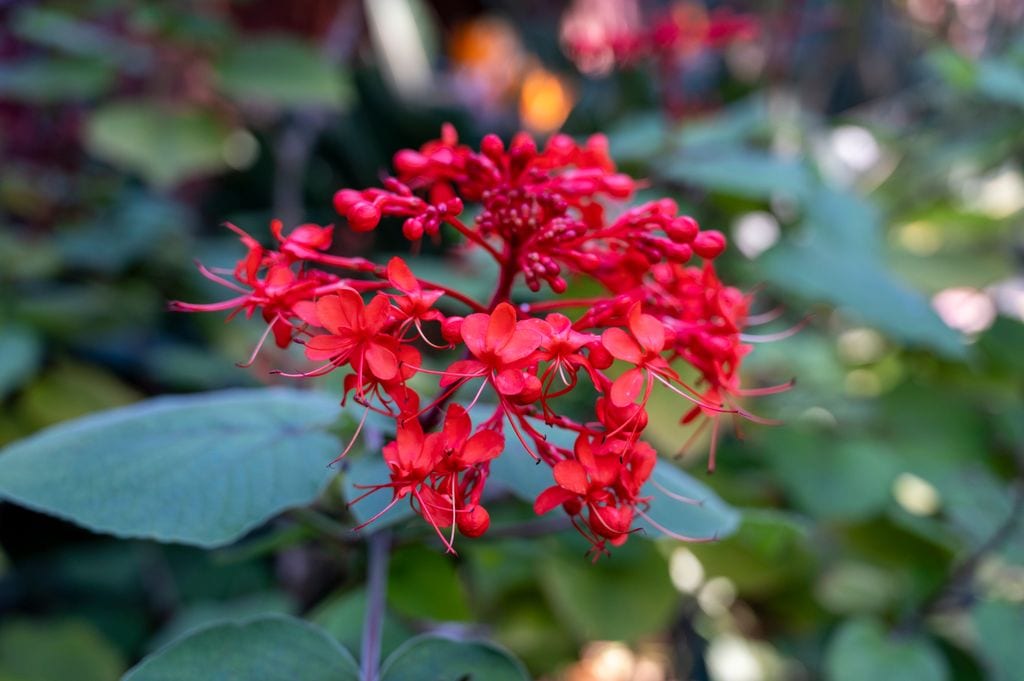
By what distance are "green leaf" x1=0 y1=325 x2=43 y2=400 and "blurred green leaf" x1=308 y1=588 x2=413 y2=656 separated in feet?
1.77

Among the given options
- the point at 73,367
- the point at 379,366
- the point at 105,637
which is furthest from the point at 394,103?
the point at 379,366

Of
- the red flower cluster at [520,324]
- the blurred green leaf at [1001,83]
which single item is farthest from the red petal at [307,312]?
the blurred green leaf at [1001,83]

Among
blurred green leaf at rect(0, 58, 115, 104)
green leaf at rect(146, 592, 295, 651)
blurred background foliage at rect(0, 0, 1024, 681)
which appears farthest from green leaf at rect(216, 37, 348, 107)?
green leaf at rect(146, 592, 295, 651)

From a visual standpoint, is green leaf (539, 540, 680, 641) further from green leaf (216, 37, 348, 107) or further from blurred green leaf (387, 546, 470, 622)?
green leaf (216, 37, 348, 107)

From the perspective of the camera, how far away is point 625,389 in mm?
412

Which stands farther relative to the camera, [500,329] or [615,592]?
[615,592]

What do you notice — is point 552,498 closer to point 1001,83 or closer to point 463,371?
point 463,371

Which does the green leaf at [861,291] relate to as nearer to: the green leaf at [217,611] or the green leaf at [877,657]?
the green leaf at [877,657]

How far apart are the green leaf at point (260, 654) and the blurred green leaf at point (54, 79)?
109 centimetres

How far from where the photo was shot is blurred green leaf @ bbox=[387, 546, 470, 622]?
2.12 feet

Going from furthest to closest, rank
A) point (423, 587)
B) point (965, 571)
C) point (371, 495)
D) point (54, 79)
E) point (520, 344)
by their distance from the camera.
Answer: point (54, 79)
point (965, 571)
point (423, 587)
point (371, 495)
point (520, 344)

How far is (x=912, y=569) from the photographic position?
89cm

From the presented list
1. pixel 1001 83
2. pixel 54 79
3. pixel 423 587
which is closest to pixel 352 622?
pixel 423 587

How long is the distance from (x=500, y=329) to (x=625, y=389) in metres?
0.07
